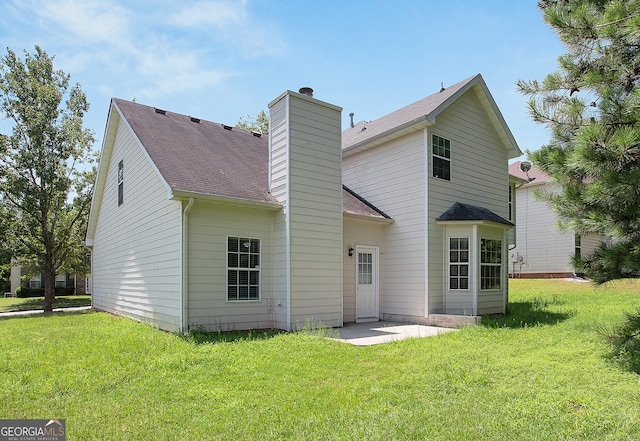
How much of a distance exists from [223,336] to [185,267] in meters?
1.60

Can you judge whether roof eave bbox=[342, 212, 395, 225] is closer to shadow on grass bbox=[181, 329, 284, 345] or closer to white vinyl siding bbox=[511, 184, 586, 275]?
shadow on grass bbox=[181, 329, 284, 345]

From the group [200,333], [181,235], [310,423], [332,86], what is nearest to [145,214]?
[181,235]

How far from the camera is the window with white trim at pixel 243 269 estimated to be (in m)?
9.35

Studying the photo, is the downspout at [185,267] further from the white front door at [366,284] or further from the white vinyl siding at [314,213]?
the white front door at [366,284]

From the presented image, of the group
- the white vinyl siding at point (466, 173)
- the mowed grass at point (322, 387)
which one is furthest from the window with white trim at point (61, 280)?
the white vinyl siding at point (466, 173)

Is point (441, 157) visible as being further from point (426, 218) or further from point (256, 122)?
point (256, 122)

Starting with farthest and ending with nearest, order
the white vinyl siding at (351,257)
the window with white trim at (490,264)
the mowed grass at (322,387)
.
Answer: the window with white trim at (490,264) < the white vinyl siding at (351,257) < the mowed grass at (322,387)

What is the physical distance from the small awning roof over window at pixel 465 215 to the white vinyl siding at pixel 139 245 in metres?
6.81

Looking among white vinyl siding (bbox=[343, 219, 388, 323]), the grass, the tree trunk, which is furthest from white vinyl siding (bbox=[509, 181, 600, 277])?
the grass

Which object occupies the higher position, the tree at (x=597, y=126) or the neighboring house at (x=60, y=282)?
the tree at (x=597, y=126)

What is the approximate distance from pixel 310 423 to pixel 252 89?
419 inches

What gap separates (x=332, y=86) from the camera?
509 inches

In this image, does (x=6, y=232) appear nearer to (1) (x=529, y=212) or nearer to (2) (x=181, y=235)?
(2) (x=181, y=235)

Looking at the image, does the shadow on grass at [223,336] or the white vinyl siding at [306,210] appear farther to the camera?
the white vinyl siding at [306,210]
